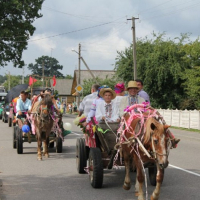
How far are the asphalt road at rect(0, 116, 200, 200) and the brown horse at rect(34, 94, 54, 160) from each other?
0.60 meters

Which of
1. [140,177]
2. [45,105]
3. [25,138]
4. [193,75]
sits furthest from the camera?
[193,75]

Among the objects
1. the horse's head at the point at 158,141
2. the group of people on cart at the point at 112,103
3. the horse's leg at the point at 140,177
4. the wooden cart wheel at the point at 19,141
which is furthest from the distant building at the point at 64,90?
the horse's head at the point at 158,141

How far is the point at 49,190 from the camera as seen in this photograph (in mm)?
8195

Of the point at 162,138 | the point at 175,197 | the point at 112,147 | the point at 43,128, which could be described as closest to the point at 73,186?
the point at 112,147

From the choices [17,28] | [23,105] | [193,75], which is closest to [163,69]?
[193,75]

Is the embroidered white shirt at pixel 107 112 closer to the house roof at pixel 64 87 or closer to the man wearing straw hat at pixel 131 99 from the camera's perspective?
the man wearing straw hat at pixel 131 99

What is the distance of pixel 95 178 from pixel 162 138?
6.95 feet

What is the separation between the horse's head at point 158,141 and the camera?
6.36 meters

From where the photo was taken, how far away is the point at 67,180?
9.18m

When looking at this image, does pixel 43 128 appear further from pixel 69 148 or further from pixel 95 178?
pixel 95 178

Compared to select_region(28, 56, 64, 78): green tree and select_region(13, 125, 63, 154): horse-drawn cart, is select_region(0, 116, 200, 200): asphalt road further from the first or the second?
select_region(28, 56, 64, 78): green tree

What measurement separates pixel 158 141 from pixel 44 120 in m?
6.58

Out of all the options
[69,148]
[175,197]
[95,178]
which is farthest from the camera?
[69,148]

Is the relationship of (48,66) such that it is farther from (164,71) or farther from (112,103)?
(112,103)
